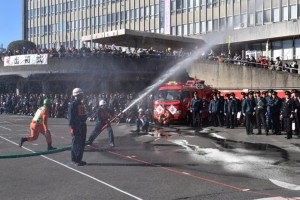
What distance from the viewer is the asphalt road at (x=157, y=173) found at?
8.38 m

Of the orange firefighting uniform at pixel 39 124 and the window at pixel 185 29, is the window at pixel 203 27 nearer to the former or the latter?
the window at pixel 185 29

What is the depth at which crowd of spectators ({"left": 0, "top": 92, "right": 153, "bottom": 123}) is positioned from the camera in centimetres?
2689

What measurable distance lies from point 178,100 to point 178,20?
33.6 m

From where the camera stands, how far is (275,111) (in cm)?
1947

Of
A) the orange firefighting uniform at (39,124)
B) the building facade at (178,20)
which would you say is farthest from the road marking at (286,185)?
the building facade at (178,20)

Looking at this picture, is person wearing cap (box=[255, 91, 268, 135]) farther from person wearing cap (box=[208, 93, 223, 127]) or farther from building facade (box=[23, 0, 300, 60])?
building facade (box=[23, 0, 300, 60])

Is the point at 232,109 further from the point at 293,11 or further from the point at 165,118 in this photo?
the point at 293,11

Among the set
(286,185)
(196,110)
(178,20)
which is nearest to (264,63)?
(196,110)

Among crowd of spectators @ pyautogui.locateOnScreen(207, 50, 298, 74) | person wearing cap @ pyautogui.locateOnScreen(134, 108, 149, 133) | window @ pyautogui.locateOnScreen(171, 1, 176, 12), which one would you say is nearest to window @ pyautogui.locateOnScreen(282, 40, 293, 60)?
crowd of spectators @ pyautogui.locateOnScreen(207, 50, 298, 74)

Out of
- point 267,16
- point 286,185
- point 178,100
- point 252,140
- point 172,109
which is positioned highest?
point 267,16

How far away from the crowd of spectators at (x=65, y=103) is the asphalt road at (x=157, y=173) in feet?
33.9

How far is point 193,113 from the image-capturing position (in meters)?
24.3

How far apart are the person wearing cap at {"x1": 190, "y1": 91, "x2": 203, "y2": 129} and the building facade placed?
3.89m

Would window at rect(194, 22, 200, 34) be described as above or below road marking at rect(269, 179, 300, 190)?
above
